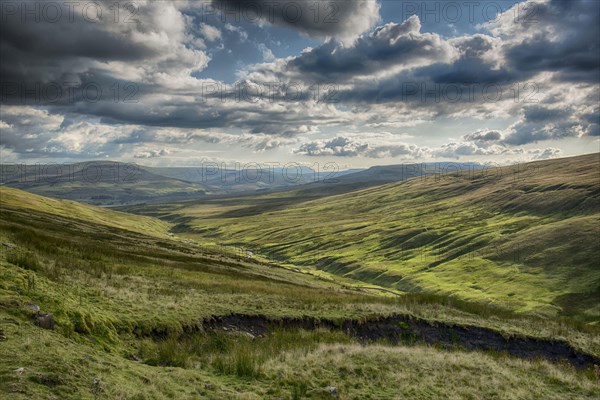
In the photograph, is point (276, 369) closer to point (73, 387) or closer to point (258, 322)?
point (73, 387)

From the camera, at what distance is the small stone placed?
45.1 ft

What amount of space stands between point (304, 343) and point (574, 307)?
99.6 metres

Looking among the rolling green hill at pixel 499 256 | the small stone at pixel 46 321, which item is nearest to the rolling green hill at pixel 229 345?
the small stone at pixel 46 321

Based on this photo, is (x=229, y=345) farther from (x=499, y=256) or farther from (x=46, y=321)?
(x=499, y=256)

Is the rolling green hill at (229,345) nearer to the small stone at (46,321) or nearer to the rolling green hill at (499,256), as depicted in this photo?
the small stone at (46,321)

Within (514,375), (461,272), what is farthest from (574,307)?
(514,375)

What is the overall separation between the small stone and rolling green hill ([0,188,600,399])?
4cm

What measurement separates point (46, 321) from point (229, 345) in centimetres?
837

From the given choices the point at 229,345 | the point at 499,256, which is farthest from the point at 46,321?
the point at 499,256

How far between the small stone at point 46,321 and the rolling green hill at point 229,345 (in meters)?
0.04

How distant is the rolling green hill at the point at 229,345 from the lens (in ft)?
38.1

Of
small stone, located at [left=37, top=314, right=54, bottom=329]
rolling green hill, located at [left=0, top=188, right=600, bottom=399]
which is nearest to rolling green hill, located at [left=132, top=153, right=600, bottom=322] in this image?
rolling green hill, located at [left=0, top=188, right=600, bottom=399]

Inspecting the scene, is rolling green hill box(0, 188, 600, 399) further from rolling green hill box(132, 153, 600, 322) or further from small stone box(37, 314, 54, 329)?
rolling green hill box(132, 153, 600, 322)

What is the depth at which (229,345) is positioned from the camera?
19.1 m
